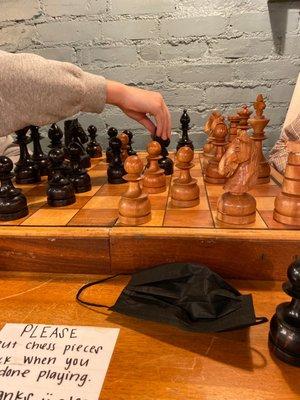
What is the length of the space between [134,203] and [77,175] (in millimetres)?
355

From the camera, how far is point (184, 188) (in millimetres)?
963

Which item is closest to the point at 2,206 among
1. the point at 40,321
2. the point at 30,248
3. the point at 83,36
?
the point at 30,248

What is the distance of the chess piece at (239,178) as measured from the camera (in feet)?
2.60

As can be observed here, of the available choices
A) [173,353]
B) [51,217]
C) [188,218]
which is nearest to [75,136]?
[51,217]

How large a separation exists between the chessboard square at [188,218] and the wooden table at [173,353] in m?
0.17

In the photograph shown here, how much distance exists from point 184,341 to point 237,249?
0.85 ft

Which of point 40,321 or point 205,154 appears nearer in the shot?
point 40,321

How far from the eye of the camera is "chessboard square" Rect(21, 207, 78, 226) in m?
0.89

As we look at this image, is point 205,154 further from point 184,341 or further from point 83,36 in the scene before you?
point 83,36

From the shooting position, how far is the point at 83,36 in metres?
1.85

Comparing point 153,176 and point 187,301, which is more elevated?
point 153,176

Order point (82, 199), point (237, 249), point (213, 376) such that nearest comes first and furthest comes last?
point (213, 376) → point (237, 249) → point (82, 199)

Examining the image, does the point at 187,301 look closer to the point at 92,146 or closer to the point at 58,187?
the point at 58,187

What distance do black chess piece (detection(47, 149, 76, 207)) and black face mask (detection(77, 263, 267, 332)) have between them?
36cm
